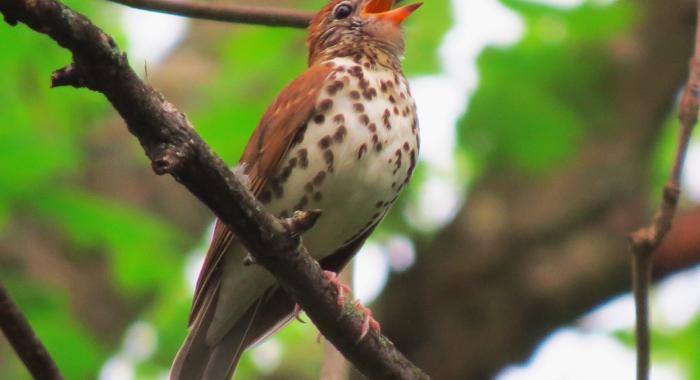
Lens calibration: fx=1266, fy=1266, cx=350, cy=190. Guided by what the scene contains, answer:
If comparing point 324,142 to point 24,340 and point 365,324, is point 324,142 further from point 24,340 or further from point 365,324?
point 24,340

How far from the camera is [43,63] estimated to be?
8.52 m

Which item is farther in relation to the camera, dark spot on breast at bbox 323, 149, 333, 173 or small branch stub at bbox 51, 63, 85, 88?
dark spot on breast at bbox 323, 149, 333, 173

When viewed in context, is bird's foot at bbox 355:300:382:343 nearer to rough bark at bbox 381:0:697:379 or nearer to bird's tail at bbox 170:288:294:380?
bird's tail at bbox 170:288:294:380

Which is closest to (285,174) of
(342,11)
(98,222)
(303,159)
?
(303,159)

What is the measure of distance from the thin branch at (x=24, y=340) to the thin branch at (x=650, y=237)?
195 cm

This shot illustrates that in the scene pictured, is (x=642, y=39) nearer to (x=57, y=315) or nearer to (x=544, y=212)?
(x=544, y=212)

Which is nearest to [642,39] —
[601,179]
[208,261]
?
[601,179]

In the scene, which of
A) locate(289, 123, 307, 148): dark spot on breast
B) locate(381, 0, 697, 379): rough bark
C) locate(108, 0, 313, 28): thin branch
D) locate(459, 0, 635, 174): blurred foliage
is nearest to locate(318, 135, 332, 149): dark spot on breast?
locate(289, 123, 307, 148): dark spot on breast

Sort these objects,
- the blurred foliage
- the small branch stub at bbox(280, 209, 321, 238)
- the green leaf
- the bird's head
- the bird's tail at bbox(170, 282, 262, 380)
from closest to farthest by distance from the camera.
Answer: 1. the small branch stub at bbox(280, 209, 321, 238)
2. the bird's tail at bbox(170, 282, 262, 380)
3. the bird's head
4. the green leaf
5. the blurred foliage

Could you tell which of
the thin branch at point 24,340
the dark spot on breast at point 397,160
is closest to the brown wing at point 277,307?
the dark spot on breast at point 397,160

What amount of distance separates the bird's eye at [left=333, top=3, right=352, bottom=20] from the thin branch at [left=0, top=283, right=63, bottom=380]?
11.7 feet

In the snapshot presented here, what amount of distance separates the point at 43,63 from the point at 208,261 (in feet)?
10.9

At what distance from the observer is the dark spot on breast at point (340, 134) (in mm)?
5645

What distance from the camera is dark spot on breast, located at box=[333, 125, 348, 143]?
5.64m
